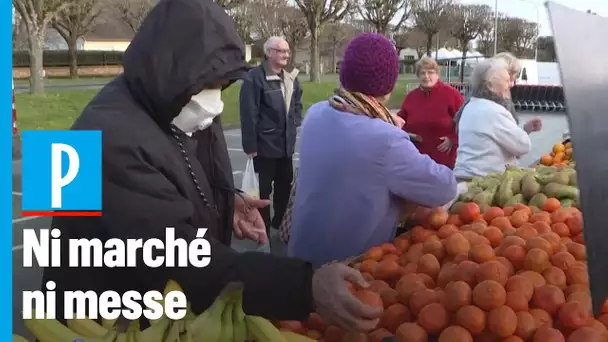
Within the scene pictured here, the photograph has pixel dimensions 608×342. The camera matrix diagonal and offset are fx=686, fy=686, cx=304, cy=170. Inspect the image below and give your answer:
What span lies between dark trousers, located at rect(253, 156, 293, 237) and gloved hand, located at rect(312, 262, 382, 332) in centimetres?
389

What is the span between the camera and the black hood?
59.6 inches

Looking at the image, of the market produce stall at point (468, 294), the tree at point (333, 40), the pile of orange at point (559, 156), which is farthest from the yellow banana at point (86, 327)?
the tree at point (333, 40)

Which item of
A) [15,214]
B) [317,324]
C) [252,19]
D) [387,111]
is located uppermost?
[252,19]

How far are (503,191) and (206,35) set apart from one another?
1.69m

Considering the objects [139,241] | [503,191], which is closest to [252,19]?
[503,191]

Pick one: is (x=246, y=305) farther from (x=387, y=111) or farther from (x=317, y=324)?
(x=387, y=111)

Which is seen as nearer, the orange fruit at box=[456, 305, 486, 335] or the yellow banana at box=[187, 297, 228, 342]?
the yellow banana at box=[187, 297, 228, 342]

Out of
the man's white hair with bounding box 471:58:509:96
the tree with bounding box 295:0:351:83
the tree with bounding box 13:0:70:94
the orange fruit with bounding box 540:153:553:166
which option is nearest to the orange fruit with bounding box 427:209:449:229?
the man's white hair with bounding box 471:58:509:96

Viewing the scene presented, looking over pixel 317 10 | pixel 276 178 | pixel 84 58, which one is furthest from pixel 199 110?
pixel 84 58

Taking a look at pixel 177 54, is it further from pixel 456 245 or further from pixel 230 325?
pixel 456 245

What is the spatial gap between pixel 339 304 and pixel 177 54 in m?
0.65

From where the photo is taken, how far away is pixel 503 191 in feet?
9.20

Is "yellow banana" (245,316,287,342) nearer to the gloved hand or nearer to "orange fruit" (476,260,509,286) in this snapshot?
the gloved hand

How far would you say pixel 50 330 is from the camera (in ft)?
4.99
